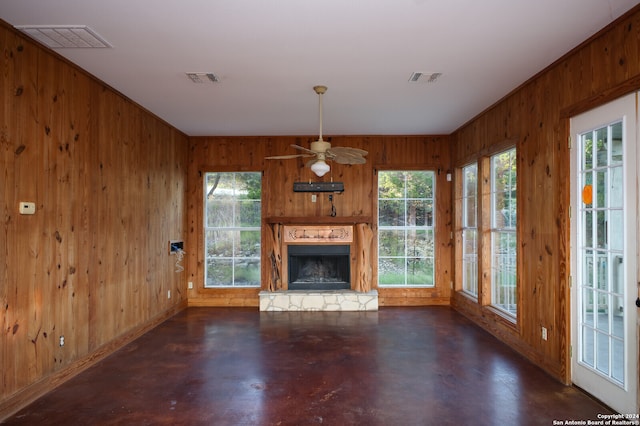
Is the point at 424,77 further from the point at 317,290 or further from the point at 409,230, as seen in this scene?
the point at 317,290

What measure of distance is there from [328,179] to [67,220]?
12.5 ft

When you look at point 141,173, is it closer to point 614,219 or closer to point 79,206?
point 79,206

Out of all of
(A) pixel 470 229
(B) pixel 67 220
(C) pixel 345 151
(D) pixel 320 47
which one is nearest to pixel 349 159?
(C) pixel 345 151

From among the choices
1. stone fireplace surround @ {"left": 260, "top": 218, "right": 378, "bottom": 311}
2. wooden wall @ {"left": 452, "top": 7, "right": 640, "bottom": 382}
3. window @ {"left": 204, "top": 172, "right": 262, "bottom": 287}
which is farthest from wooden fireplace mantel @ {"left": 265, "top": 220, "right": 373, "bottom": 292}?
wooden wall @ {"left": 452, "top": 7, "right": 640, "bottom": 382}

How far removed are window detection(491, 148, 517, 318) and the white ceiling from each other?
0.86 m

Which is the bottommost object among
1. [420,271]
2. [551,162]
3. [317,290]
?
[317,290]

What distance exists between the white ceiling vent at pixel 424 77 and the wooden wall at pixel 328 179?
2492 millimetres

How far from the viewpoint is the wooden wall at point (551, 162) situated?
2.72m

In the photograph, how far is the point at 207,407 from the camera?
2844mm

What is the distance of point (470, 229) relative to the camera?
5.59 metres

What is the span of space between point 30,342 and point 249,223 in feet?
12.1

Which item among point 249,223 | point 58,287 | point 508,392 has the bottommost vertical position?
point 508,392

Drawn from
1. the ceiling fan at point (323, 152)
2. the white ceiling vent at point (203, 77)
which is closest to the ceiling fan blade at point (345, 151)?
the ceiling fan at point (323, 152)

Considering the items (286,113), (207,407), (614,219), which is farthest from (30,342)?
(614,219)
